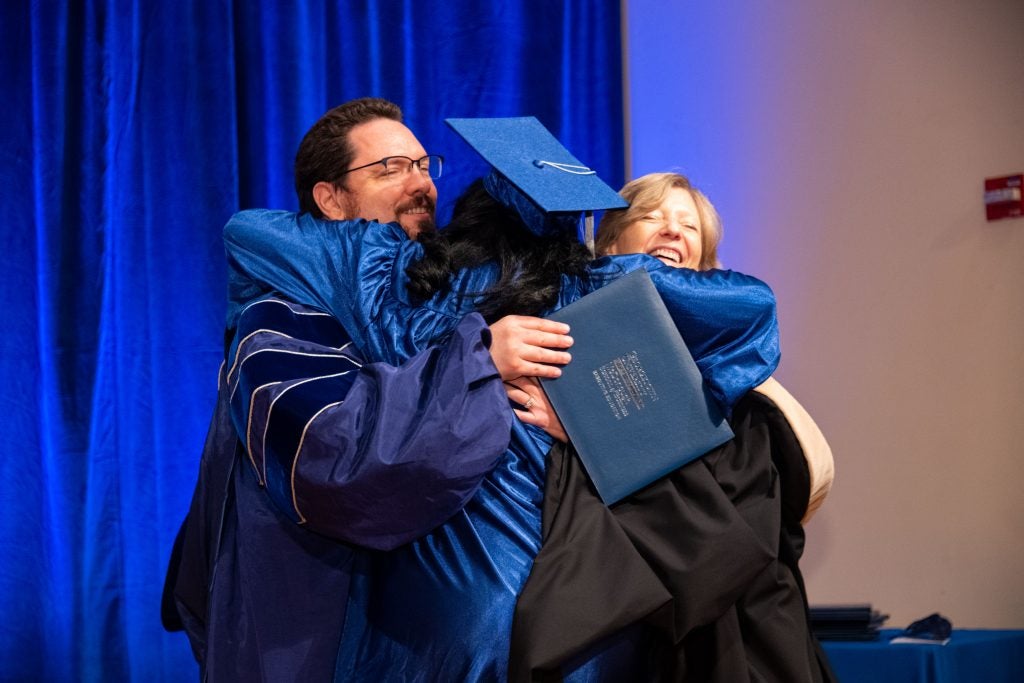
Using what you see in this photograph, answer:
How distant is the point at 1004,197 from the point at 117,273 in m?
2.41

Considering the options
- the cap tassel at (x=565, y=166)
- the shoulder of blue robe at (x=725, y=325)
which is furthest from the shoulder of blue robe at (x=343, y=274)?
→ the shoulder of blue robe at (x=725, y=325)

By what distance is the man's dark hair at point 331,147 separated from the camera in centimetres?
Result: 255

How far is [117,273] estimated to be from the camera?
9.86 feet

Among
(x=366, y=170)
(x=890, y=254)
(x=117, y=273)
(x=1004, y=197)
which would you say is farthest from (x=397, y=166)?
(x=1004, y=197)

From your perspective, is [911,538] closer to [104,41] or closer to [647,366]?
[647,366]

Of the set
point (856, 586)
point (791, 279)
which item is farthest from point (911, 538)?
point (791, 279)

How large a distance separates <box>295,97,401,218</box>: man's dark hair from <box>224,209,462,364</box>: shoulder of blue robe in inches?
18.8

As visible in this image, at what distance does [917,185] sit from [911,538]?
1031mm

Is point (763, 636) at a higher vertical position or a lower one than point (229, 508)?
lower

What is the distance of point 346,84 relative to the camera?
10.9 feet

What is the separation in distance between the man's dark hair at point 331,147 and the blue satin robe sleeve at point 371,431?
802 millimetres

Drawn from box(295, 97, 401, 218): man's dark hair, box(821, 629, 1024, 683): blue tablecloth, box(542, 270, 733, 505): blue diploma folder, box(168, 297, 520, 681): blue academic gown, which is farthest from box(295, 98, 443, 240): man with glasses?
box(821, 629, 1024, 683): blue tablecloth

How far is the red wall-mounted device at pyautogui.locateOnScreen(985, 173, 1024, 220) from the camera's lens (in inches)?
124

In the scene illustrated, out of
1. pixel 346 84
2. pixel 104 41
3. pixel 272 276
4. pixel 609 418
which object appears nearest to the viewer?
pixel 609 418
